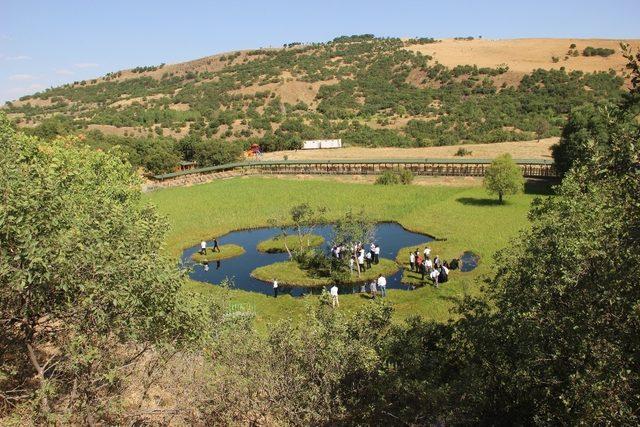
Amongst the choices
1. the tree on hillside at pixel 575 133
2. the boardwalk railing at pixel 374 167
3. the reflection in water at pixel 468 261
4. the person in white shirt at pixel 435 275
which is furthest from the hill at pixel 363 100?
the person in white shirt at pixel 435 275

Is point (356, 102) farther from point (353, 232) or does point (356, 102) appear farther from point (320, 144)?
point (353, 232)

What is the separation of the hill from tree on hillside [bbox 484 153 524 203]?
43900 millimetres

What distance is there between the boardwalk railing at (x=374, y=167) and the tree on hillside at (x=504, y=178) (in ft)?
33.5

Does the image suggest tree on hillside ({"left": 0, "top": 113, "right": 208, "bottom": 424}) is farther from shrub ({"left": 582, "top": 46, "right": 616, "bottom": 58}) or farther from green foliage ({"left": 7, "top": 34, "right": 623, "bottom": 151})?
shrub ({"left": 582, "top": 46, "right": 616, "bottom": 58})

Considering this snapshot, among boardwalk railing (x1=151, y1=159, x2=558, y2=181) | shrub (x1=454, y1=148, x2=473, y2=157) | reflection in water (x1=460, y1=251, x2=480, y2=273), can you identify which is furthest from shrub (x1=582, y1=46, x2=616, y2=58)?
reflection in water (x1=460, y1=251, x2=480, y2=273)

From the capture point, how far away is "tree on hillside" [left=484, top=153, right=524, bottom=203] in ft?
164

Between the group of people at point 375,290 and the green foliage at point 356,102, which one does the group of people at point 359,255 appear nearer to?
the group of people at point 375,290

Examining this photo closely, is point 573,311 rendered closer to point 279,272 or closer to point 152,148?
point 279,272

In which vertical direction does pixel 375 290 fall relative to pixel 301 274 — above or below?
above

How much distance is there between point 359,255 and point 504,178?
22.4 metres

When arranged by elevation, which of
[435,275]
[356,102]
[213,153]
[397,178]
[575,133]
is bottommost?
[397,178]

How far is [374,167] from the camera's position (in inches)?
3031

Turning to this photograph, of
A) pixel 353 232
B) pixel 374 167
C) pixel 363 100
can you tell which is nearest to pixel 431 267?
pixel 353 232

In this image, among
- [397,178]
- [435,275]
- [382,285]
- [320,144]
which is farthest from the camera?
[320,144]
